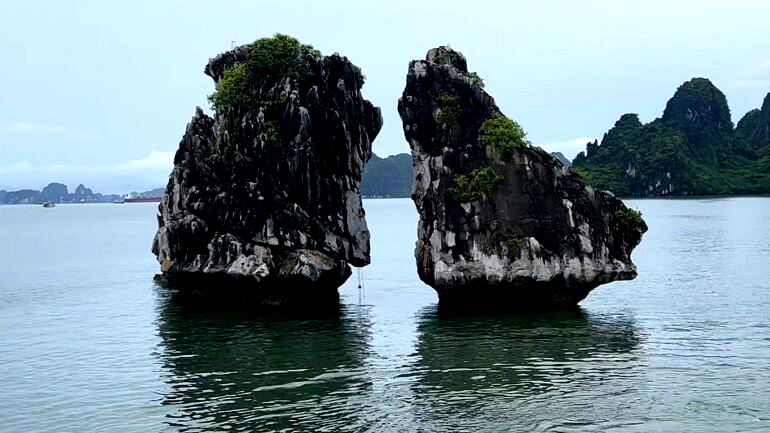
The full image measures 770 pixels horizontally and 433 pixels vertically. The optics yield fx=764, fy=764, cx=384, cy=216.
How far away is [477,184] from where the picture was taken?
4297 centimetres

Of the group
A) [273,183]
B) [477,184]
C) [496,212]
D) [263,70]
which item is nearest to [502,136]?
[477,184]

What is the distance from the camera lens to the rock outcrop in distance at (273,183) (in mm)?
45750

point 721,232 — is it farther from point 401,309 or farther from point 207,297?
point 207,297

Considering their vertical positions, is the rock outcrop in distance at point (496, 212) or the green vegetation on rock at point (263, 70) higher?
the green vegetation on rock at point (263, 70)

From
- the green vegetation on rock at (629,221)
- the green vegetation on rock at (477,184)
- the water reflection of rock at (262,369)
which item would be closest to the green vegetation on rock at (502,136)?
the green vegetation on rock at (477,184)

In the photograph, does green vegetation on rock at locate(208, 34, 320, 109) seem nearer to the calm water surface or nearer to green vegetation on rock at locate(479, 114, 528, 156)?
green vegetation on rock at locate(479, 114, 528, 156)

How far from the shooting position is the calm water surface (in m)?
24.9

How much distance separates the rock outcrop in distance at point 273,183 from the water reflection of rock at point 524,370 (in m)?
9.17

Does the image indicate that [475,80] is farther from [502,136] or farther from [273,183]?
[273,183]

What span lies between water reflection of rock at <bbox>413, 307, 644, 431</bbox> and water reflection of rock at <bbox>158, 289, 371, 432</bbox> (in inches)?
125

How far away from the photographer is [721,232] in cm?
10269

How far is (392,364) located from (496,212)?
13722 millimetres

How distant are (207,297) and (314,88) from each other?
1521cm

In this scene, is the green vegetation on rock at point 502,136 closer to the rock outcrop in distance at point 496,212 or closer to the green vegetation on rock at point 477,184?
the rock outcrop in distance at point 496,212
